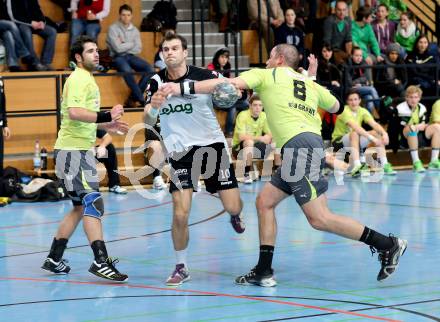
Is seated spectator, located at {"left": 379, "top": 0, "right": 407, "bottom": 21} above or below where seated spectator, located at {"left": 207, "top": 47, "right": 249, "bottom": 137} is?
above

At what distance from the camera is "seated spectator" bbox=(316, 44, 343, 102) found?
18625 millimetres

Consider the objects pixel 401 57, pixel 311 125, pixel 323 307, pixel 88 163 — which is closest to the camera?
pixel 323 307

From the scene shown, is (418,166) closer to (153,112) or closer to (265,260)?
(265,260)

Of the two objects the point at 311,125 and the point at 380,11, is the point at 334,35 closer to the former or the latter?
the point at 380,11

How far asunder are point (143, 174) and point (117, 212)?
2.96 metres

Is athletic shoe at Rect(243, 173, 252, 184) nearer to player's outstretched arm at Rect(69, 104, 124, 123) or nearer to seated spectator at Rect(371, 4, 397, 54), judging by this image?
seated spectator at Rect(371, 4, 397, 54)

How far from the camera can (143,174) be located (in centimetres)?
1631

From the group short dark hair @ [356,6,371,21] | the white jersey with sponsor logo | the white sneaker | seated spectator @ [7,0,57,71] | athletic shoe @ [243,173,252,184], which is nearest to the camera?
the white jersey with sponsor logo

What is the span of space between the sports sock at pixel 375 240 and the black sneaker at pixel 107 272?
2.07 meters

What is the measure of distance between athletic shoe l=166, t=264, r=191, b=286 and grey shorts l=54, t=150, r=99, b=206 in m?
1.10

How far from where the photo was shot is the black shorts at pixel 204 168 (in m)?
8.66

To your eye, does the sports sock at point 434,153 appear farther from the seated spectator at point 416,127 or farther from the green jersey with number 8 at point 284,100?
the green jersey with number 8 at point 284,100

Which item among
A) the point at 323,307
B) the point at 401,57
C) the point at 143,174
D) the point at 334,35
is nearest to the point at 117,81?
the point at 143,174

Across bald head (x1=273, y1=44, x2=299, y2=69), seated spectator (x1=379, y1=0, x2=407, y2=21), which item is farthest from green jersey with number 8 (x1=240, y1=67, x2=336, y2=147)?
seated spectator (x1=379, y1=0, x2=407, y2=21)
